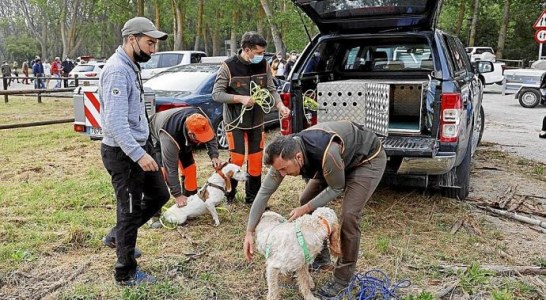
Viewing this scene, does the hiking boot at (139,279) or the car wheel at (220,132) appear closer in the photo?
the hiking boot at (139,279)

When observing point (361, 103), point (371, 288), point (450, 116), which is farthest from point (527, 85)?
point (371, 288)

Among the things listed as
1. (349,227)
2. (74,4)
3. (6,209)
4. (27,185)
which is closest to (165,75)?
(27,185)

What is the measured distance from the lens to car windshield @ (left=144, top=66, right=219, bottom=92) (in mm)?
8117

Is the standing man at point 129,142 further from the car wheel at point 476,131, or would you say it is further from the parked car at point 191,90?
the parked car at point 191,90

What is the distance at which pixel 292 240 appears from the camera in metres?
3.05

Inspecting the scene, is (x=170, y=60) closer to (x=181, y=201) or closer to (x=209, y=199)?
(x=209, y=199)

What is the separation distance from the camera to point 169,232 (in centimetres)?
461

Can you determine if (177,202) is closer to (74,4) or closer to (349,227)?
(349,227)

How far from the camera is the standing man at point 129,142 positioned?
309 centimetres

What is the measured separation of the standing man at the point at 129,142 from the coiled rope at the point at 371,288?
54.7 inches

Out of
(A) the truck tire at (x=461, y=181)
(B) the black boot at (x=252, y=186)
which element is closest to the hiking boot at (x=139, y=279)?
(B) the black boot at (x=252, y=186)

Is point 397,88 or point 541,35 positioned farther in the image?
point 541,35

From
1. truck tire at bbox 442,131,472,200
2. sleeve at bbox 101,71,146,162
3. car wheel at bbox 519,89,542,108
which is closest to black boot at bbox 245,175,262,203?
truck tire at bbox 442,131,472,200

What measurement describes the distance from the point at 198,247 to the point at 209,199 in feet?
2.03
